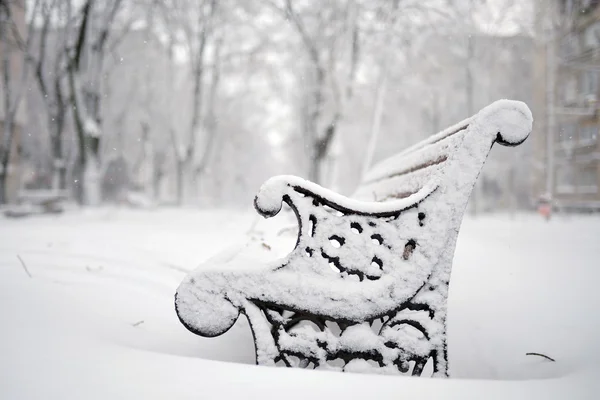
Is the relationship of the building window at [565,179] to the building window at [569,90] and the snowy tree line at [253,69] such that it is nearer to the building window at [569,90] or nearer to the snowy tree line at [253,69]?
the snowy tree line at [253,69]

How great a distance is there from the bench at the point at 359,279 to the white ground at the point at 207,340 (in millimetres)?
138

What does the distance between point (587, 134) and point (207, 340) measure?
1079 inches

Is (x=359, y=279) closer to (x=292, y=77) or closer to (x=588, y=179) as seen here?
(x=292, y=77)

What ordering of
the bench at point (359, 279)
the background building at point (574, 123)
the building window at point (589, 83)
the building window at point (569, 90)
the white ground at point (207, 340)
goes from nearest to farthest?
the white ground at point (207, 340) < the bench at point (359, 279) < the background building at point (574, 123) < the building window at point (589, 83) < the building window at point (569, 90)

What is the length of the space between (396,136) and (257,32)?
13.0 m

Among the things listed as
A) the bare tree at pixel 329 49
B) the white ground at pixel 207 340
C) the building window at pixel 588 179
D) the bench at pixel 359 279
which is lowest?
the white ground at pixel 207 340

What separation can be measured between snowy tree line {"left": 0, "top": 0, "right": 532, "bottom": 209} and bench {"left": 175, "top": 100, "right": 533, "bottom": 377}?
8.84m

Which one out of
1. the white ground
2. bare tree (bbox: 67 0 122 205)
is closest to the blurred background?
bare tree (bbox: 67 0 122 205)

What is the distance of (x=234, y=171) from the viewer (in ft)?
120

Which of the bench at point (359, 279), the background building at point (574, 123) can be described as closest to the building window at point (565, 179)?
the background building at point (574, 123)

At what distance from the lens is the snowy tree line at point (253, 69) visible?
34.1 ft

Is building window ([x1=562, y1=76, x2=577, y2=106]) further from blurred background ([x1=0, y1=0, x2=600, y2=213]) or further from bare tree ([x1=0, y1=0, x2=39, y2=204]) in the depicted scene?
bare tree ([x1=0, y1=0, x2=39, y2=204])

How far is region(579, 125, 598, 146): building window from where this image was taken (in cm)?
2163

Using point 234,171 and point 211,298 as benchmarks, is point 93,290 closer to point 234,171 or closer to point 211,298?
point 211,298
